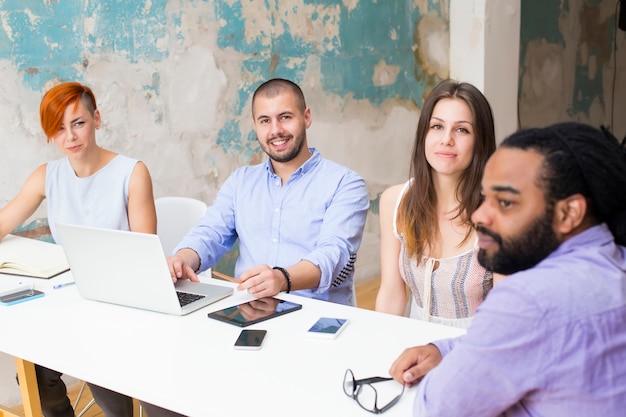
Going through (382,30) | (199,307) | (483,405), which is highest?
(382,30)

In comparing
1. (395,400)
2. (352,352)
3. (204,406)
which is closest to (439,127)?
(352,352)

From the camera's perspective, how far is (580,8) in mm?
6477

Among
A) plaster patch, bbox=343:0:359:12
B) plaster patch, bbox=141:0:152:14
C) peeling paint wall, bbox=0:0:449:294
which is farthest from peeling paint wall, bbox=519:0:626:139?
plaster patch, bbox=141:0:152:14

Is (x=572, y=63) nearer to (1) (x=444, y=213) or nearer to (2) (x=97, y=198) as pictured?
(1) (x=444, y=213)

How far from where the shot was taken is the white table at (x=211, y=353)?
1422 mm

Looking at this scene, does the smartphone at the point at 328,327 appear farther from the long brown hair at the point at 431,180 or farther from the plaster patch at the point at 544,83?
the plaster patch at the point at 544,83

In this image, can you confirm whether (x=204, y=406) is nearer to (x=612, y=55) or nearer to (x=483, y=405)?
(x=483, y=405)

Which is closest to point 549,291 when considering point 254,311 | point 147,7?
point 254,311

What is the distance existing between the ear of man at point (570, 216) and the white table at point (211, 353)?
47 centimetres

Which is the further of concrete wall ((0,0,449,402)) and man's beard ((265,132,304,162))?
concrete wall ((0,0,449,402))

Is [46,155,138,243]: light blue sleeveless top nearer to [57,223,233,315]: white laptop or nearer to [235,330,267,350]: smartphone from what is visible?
[57,223,233,315]: white laptop

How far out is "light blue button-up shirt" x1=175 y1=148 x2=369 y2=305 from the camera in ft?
8.15

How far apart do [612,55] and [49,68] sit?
19.0ft

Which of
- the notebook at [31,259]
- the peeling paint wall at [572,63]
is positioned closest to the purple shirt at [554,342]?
the notebook at [31,259]
